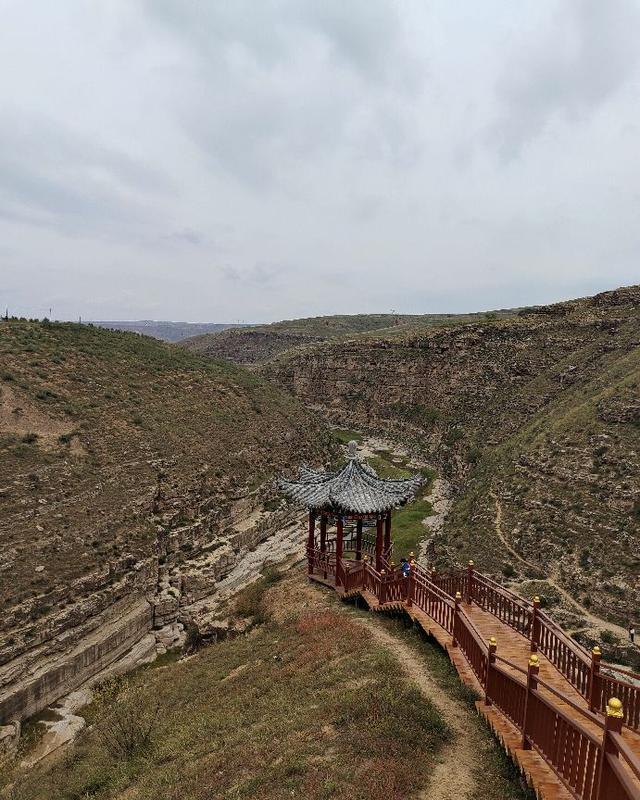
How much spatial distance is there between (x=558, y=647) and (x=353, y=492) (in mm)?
9054

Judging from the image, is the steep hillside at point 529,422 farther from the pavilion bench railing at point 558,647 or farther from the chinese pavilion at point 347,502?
the pavilion bench railing at point 558,647

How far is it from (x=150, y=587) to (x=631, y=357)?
34042 mm

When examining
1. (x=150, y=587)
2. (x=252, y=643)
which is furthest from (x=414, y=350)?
(x=252, y=643)

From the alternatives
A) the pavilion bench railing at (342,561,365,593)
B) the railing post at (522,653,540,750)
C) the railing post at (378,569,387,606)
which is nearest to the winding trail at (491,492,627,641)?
the pavilion bench railing at (342,561,365,593)

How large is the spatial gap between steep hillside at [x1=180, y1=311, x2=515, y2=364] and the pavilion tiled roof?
301ft

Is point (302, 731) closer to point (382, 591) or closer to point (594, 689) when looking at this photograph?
point (594, 689)

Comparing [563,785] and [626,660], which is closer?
[563,785]

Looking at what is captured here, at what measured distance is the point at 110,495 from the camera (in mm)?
29000

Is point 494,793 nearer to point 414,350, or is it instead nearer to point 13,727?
point 13,727

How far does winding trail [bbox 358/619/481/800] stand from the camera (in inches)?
287

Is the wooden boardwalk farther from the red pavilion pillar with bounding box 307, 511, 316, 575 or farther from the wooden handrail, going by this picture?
the red pavilion pillar with bounding box 307, 511, 316, 575

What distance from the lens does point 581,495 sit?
86.6 feet

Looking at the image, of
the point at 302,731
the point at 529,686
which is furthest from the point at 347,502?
the point at 529,686

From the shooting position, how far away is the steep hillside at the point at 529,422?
2420cm
